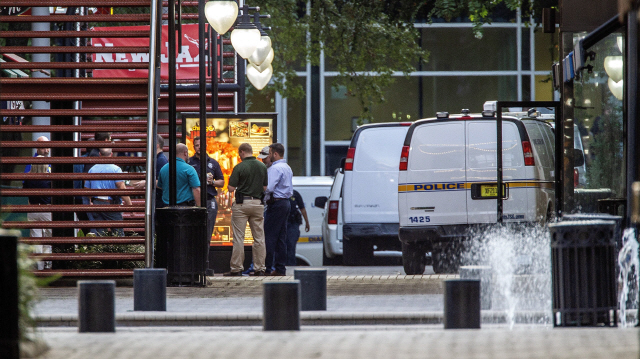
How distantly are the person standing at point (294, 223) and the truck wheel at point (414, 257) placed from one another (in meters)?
2.21

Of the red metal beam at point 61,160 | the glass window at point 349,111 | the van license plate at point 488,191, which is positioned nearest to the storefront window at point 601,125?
the van license plate at point 488,191

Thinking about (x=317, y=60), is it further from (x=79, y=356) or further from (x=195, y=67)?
(x=79, y=356)

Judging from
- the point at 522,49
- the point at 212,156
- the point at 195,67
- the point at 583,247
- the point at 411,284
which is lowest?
the point at 411,284

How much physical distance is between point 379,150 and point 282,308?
8903 mm

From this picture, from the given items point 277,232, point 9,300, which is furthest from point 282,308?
point 277,232

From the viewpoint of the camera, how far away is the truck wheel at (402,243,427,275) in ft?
44.1

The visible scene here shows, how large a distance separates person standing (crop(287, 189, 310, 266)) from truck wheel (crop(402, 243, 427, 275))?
86.8 inches

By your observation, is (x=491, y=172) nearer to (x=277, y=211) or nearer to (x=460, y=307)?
(x=277, y=211)

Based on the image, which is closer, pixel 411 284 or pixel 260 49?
pixel 411 284

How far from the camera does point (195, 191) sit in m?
12.1

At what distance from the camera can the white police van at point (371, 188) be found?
1543 centimetres

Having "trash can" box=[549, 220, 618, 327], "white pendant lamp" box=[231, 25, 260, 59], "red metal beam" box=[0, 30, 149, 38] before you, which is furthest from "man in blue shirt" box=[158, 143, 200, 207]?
"trash can" box=[549, 220, 618, 327]

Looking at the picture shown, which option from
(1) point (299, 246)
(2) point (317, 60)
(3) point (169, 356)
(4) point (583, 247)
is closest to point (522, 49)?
(2) point (317, 60)

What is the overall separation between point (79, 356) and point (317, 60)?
18180 mm
